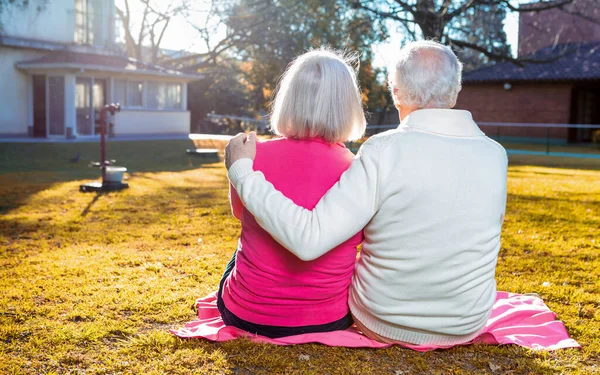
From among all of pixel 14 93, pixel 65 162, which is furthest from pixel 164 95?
pixel 65 162

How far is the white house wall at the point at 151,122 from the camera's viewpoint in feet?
68.3

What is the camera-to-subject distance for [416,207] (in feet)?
8.33

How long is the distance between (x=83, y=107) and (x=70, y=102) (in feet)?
2.74

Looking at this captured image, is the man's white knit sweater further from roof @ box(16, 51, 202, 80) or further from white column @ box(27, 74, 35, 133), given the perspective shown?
white column @ box(27, 74, 35, 133)

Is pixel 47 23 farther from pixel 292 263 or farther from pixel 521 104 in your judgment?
pixel 292 263

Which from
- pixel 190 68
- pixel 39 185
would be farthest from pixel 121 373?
pixel 190 68

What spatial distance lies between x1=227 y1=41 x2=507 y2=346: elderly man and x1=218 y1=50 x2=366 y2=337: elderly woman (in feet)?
0.46

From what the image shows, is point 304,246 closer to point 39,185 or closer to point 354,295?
point 354,295

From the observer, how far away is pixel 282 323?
2.89 m

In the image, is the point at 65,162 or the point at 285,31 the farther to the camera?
the point at 285,31

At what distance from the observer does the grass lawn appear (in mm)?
2777

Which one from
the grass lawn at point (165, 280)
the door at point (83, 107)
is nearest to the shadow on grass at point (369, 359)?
the grass lawn at point (165, 280)

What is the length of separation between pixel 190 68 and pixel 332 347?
29.2 meters

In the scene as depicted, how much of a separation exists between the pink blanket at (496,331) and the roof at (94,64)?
655 inches
